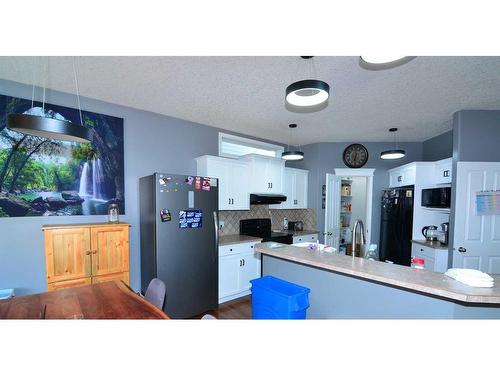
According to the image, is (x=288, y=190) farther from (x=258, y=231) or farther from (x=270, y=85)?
(x=270, y=85)

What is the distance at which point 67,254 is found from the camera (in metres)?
2.11

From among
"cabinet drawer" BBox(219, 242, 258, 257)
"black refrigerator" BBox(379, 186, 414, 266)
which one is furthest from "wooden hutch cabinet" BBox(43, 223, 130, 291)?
"black refrigerator" BBox(379, 186, 414, 266)

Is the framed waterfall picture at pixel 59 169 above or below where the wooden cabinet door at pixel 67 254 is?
above

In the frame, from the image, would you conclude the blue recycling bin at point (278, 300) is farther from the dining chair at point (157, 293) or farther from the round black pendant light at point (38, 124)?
the round black pendant light at point (38, 124)

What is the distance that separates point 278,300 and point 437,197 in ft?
10.0

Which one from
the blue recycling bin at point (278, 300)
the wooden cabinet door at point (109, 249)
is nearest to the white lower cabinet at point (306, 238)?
the blue recycling bin at point (278, 300)

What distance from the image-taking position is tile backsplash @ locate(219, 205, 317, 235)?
369cm

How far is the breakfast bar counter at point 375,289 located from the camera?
1.21m

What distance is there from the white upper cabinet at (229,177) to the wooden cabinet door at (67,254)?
5.36 feet

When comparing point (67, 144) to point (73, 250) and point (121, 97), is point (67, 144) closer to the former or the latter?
point (121, 97)

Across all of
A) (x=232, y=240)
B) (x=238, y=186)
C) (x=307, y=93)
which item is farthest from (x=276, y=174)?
(x=307, y=93)

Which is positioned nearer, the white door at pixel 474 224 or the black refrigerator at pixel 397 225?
the white door at pixel 474 224

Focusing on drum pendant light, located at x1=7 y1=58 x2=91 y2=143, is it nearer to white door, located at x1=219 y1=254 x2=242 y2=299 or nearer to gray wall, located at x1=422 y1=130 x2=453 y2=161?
white door, located at x1=219 y1=254 x2=242 y2=299
